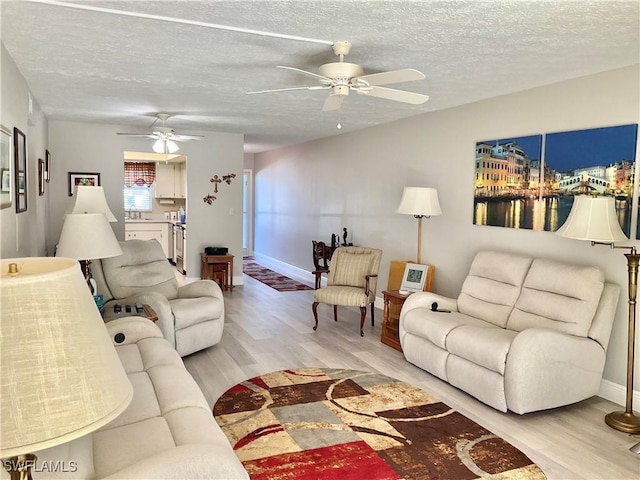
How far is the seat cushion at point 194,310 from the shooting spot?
4.38 meters

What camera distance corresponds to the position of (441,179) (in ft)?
18.0

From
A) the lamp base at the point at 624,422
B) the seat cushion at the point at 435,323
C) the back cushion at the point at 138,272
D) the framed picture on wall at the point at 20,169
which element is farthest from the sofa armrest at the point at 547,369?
the framed picture on wall at the point at 20,169

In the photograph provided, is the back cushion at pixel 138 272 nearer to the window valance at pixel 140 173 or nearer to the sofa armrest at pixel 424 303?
the sofa armrest at pixel 424 303

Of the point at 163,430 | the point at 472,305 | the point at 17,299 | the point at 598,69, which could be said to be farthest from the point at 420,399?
the point at 17,299

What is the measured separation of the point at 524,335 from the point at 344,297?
2.31 metres

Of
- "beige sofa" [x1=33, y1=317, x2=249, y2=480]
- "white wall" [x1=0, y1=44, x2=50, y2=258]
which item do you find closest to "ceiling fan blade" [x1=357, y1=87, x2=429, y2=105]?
"beige sofa" [x1=33, y1=317, x2=249, y2=480]

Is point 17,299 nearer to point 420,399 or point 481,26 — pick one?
point 481,26

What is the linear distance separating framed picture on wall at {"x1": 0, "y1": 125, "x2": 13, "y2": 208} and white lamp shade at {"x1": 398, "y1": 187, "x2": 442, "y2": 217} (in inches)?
134

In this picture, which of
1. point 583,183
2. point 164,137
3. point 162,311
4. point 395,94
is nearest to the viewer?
point 395,94

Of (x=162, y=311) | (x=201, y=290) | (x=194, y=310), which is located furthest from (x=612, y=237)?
(x=201, y=290)

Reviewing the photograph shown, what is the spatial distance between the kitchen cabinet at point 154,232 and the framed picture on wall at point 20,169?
6.48 metres

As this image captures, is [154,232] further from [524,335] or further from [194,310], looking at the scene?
[524,335]

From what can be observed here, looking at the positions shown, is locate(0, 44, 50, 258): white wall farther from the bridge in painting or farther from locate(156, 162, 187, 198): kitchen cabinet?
locate(156, 162, 187, 198): kitchen cabinet

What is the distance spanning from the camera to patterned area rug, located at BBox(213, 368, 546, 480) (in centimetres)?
272
